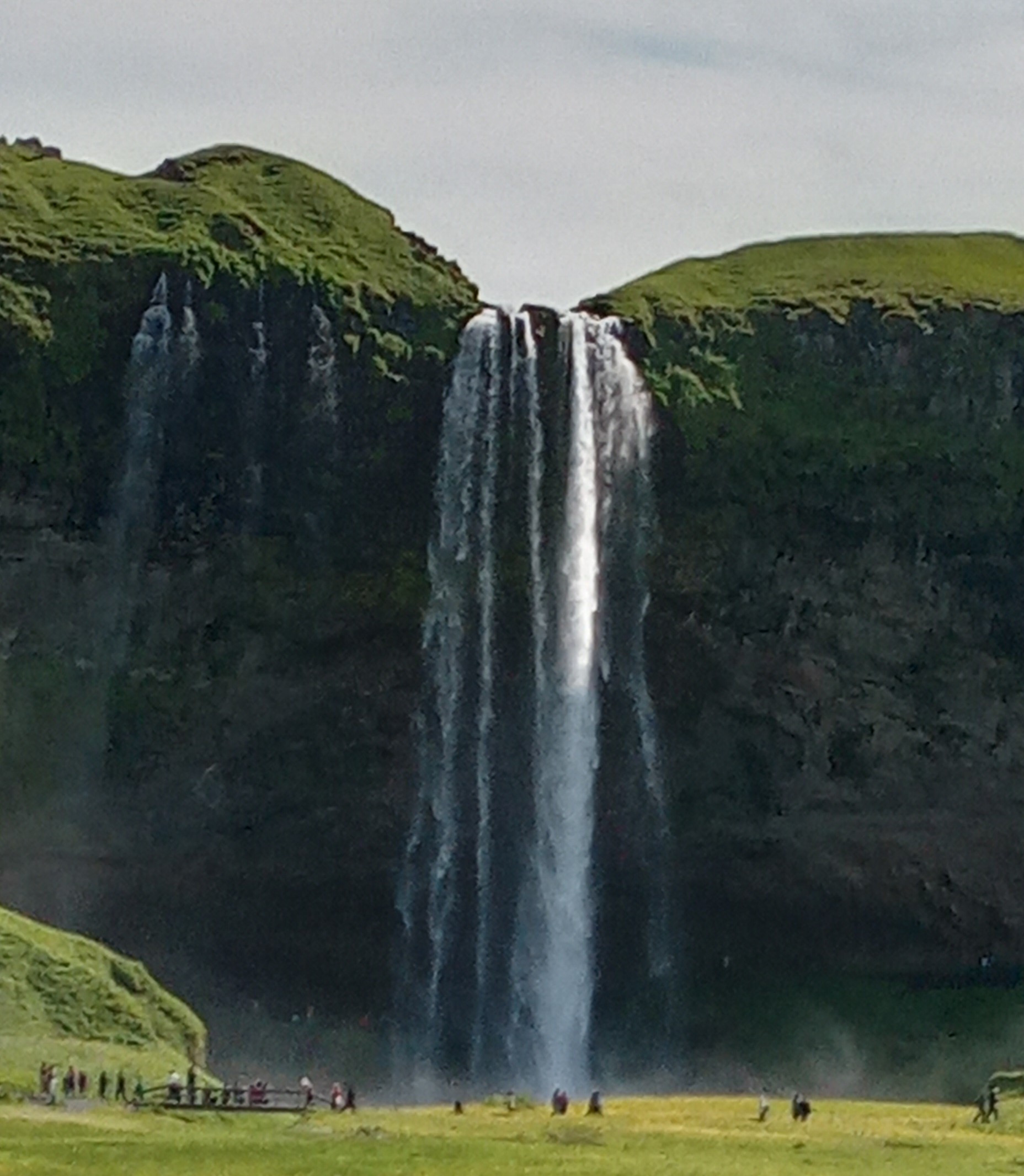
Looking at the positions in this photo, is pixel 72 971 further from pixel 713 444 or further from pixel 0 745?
pixel 713 444

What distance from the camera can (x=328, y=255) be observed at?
303 ft

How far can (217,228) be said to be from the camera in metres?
91.2

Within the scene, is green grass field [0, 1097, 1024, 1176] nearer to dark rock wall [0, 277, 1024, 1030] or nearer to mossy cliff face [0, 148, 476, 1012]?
mossy cliff face [0, 148, 476, 1012]

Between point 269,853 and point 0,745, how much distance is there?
8403 mm

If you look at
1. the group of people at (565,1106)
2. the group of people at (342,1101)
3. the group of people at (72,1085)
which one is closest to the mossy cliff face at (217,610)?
the group of people at (342,1101)

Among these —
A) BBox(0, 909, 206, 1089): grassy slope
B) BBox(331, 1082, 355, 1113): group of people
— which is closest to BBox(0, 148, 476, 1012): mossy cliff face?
BBox(0, 909, 206, 1089): grassy slope

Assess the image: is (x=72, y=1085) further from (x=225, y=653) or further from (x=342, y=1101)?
(x=225, y=653)

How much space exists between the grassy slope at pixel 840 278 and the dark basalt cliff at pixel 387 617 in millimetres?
495

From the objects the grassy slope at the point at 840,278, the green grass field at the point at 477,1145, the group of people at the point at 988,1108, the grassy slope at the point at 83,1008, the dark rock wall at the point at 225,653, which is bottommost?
the group of people at the point at 988,1108

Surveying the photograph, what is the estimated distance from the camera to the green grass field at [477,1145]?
154 feet

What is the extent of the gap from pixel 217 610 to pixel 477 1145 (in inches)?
1555

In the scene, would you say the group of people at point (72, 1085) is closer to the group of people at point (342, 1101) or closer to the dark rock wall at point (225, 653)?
the group of people at point (342, 1101)

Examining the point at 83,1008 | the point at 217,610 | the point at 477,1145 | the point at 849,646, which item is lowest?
the point at 477,1145

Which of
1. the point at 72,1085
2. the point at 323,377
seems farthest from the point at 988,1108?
the point at 323,377
